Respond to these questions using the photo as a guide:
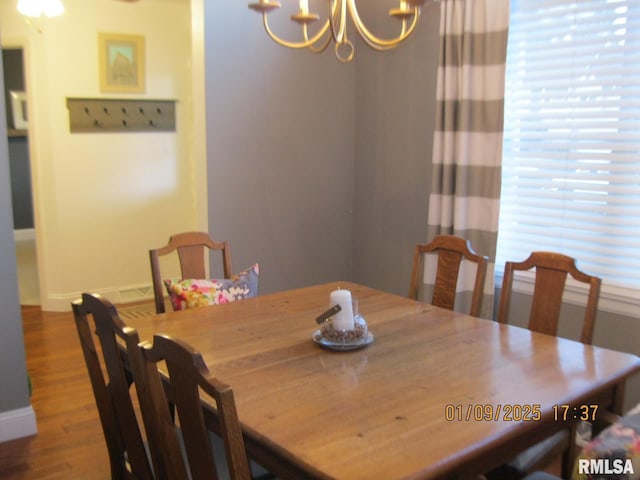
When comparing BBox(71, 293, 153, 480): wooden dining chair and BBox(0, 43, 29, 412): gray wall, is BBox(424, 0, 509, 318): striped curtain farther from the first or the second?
BBox(0, 43, 29, 412): gray wall

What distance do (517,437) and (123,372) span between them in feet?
3.59

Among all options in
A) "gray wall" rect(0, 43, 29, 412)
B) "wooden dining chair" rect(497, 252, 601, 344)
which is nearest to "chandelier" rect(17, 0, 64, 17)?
"gray wall" rect(0, 43, 29, 412)

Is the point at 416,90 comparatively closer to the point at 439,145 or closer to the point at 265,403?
the point at 439,145

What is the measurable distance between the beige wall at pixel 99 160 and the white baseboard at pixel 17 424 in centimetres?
215

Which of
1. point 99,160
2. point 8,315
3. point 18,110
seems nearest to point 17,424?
point 8,315

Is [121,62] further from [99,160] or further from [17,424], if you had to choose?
[17,424]

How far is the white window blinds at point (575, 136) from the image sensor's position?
2.72 m

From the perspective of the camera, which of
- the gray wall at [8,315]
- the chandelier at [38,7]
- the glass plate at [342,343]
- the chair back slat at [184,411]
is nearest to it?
the chair back slat at [184,411]

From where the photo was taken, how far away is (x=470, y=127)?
10.8ft

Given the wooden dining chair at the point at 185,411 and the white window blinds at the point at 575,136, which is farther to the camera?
the white window blinds at the point at 575,136

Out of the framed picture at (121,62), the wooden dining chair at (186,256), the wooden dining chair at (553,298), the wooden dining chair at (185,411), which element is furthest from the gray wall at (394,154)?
the wooden dining chair at (185,411)

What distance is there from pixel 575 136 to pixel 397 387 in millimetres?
1810

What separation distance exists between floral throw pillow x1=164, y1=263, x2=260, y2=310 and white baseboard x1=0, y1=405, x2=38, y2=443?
1.10m
